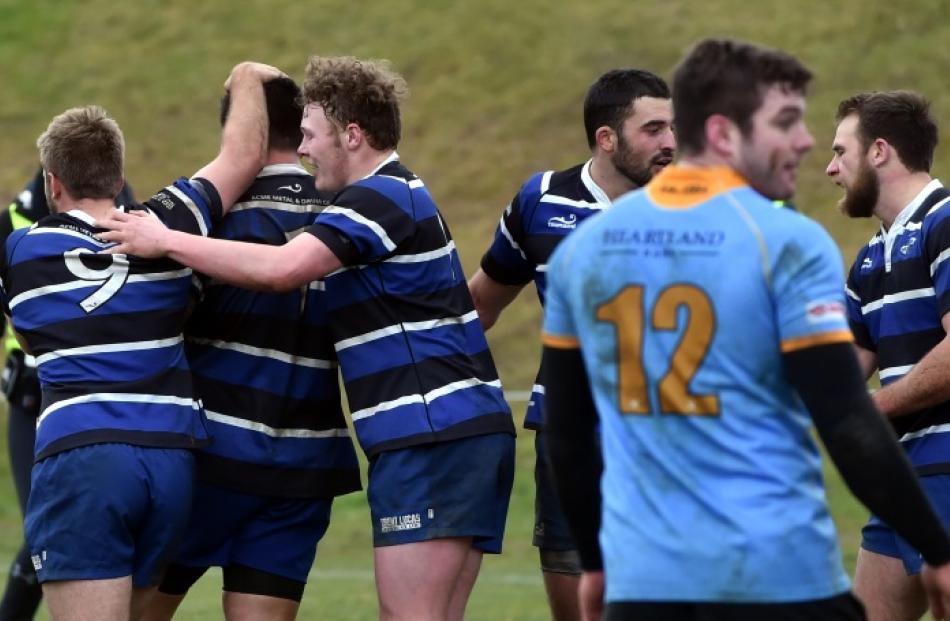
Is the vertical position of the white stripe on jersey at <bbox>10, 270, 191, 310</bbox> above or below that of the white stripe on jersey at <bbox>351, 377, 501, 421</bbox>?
above

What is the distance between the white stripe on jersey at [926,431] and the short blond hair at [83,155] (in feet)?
9.26

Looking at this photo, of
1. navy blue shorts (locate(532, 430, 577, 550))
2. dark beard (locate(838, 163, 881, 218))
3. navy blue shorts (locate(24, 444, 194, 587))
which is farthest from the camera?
navy blue shorts (locate(532, 430, 577, 550))

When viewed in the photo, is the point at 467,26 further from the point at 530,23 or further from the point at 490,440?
the point at 490,440

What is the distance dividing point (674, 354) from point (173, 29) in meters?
22.0

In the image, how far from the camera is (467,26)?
2278cm

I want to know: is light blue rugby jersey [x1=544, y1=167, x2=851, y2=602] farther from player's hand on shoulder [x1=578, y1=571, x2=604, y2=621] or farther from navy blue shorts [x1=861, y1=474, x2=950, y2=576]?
navy blue shorts [x1=861, y1=474, x2=950, y2=576]

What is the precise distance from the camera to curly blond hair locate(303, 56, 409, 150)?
209 inches

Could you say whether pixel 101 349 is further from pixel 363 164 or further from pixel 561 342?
pixel 561 342

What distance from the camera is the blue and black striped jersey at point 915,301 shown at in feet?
18.1

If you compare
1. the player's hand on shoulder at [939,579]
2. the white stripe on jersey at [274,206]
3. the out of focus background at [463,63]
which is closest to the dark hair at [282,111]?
the white stripe on jersey at [274,206]

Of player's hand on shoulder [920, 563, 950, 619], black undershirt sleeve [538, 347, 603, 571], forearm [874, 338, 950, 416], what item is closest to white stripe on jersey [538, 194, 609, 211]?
forearm [874, 338, 950, 416]

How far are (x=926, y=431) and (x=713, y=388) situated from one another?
247 centimetres

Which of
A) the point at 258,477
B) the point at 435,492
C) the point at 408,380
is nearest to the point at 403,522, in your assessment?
the point at 435,492

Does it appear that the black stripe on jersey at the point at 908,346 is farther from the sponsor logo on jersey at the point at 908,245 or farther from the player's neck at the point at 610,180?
the player's neck at the point at 610,180
